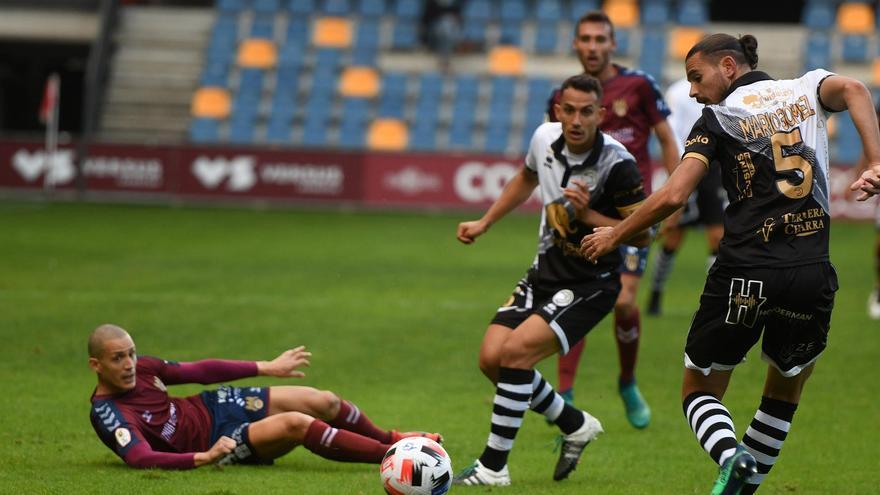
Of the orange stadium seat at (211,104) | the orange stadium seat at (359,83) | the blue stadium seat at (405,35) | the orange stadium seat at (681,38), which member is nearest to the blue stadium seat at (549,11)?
the orange stadium seat at (681,38)

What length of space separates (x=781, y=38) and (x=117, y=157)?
16.4 meters

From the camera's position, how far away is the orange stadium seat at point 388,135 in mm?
32450

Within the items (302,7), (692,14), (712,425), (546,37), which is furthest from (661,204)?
(302,7)

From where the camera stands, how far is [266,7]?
3591 cm

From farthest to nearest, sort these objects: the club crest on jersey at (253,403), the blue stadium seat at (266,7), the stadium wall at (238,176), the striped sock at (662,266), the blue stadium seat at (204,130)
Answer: the blue stadium seat at (266,7), the blue stadium seat at (204,130), the stadium wall at (238,176), the striped sock at (662,266), the club crest on jersey at (253,403)

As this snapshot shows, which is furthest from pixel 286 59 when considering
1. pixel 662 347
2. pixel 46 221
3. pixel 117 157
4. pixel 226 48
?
pixel 662 347

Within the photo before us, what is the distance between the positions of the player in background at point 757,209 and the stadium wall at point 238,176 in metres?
21.7

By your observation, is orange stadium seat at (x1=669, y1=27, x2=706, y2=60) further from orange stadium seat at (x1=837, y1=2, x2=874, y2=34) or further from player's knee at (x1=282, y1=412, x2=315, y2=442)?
player's knee at (x1=282, y1=412, x2=315, y2=442)

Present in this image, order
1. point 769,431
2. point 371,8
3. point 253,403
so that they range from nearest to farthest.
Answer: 1. point 769,431
2. point 253,403
3. point 371,8

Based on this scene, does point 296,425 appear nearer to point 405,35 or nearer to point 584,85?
point 584,85

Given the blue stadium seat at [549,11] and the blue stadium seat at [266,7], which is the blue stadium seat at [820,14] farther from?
the blue stadium seat at [266,7]

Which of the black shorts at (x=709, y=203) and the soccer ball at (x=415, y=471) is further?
the black shorts at (x=709, y=203)

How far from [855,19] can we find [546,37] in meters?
7.67

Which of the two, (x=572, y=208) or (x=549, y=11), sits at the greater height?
(x=549, y=11)
